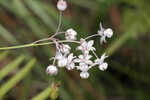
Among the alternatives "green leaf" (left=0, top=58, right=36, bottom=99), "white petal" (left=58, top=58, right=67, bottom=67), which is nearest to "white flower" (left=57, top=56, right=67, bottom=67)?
"white petal" (left=58, top=58, right=67, bottom=67)

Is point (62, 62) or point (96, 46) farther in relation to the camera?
point (96, 46)

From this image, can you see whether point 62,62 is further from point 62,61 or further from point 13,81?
point 13,81

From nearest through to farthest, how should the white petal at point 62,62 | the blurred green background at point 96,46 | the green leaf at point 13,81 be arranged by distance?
the white petal at point 62,62 < the green leaf at point 13,81 < the blurred green background at point 96,46

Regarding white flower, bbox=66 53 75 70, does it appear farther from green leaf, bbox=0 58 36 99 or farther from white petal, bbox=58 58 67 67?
green leaf, bbox=0 58 36 99

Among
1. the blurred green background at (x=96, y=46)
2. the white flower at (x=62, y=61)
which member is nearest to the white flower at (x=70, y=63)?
the white flower at (x=62, y=61)

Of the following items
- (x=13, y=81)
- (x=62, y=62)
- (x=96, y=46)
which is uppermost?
(x=96, y=46)

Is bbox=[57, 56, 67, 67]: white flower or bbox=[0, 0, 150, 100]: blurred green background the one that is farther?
bbox=[0, 0, 150, 100]: blurred green background

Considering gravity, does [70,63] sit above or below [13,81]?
below

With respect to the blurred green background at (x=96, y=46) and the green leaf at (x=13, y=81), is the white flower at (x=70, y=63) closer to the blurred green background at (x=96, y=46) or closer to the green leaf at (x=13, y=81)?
the green leaf at (x=13, y=81)

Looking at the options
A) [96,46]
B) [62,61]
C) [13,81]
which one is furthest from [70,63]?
[96,46]
